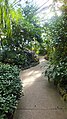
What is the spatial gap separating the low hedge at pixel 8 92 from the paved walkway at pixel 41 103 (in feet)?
0.98

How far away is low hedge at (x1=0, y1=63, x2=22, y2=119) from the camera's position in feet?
8.01

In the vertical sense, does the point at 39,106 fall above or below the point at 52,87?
below

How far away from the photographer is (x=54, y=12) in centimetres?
605

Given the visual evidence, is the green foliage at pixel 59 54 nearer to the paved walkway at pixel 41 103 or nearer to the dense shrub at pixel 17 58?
the paved walkway at pixel 41 103

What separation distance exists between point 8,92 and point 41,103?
2.89 feet

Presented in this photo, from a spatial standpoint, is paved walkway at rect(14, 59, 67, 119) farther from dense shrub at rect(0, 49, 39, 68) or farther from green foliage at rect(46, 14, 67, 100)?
dense shrub at rect(0, 49, 39, 68)

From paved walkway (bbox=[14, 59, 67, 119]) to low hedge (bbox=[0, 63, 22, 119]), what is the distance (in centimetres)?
30

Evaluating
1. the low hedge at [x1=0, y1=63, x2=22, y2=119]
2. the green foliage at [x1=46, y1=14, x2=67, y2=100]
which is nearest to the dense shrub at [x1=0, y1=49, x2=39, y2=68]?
the green foliage at [x1=46, y1=14, x2=67, y2=100]

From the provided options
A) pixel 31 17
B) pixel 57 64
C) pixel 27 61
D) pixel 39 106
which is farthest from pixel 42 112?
pixel 31 17

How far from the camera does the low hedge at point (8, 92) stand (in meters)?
2.44

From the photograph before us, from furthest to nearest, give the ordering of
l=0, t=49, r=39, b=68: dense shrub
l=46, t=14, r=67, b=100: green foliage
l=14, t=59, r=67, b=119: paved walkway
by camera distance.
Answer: l=0, t=49, r=39, b=68: dense shrub → l=46, t=14, r=67, b=100: green foliage → l=14, t=59, r=67, b=119: paved walkway

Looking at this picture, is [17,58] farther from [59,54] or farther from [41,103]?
[41,103]

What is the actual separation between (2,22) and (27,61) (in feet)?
7.80

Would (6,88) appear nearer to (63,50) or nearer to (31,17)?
(63,50)
